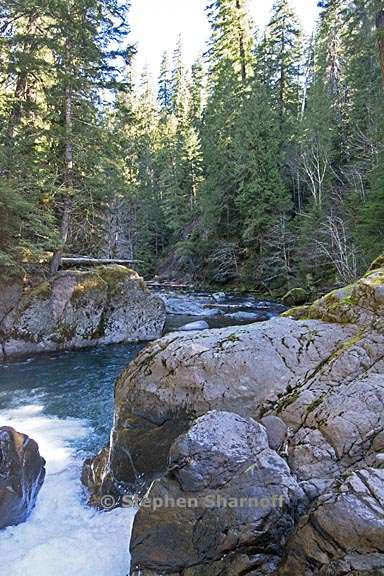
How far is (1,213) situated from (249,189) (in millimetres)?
16425

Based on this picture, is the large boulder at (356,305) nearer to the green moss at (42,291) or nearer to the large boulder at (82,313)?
the large boulder at (82,313)

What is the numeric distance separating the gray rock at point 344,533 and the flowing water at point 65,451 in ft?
6.22

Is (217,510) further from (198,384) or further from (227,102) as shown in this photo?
(227,102)

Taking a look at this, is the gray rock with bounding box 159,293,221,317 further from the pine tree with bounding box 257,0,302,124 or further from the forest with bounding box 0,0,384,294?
the pine tree with bounding box 257,0,302,124

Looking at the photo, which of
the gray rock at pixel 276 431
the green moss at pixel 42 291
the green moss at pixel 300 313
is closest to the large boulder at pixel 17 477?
the gray rock at pixel 276 431

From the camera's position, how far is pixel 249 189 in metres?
25.2

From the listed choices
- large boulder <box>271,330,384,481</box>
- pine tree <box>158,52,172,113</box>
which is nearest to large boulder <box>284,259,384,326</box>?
large boulder <box>271,330,384,481</box>

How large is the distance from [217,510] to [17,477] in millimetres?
2505

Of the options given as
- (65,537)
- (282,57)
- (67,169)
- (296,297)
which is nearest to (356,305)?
(65,537)

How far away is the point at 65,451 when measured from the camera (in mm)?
6422

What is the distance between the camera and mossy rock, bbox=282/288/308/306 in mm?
20391

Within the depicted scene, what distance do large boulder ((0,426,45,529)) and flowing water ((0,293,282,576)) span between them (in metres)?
0.14

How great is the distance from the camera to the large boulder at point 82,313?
12110mm

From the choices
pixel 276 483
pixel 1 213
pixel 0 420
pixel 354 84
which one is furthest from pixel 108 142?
pixel 354 84
